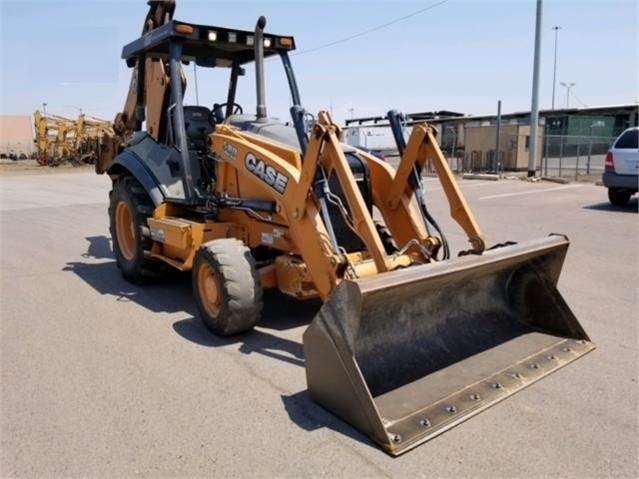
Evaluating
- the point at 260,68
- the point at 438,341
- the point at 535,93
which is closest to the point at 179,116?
the point at 260,68

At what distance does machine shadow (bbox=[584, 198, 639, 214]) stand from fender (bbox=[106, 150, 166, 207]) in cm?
1004

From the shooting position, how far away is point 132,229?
21.3ft

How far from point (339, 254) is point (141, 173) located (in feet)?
9.85

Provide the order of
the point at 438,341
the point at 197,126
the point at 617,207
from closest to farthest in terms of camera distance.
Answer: the point at 438,341
the point at 197,126
the point at 617,207

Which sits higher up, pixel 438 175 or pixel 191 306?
pixel 438 175

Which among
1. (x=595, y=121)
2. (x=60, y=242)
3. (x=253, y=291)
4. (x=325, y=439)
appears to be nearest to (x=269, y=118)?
(x=253, y=291)

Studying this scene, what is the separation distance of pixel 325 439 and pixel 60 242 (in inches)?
303

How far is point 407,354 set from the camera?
3.77 m

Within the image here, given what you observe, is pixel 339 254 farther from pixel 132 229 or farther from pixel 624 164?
pixel 624 164

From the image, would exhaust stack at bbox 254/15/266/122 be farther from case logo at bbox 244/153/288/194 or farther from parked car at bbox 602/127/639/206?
parked car at bbox 602/127/639/206

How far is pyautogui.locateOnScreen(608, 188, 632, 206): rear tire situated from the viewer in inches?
494

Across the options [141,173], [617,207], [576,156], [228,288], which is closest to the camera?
[228,288]

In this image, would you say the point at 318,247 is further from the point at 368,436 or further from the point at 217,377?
the point at 368,436

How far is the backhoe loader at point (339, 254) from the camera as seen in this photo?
336 centimetres
